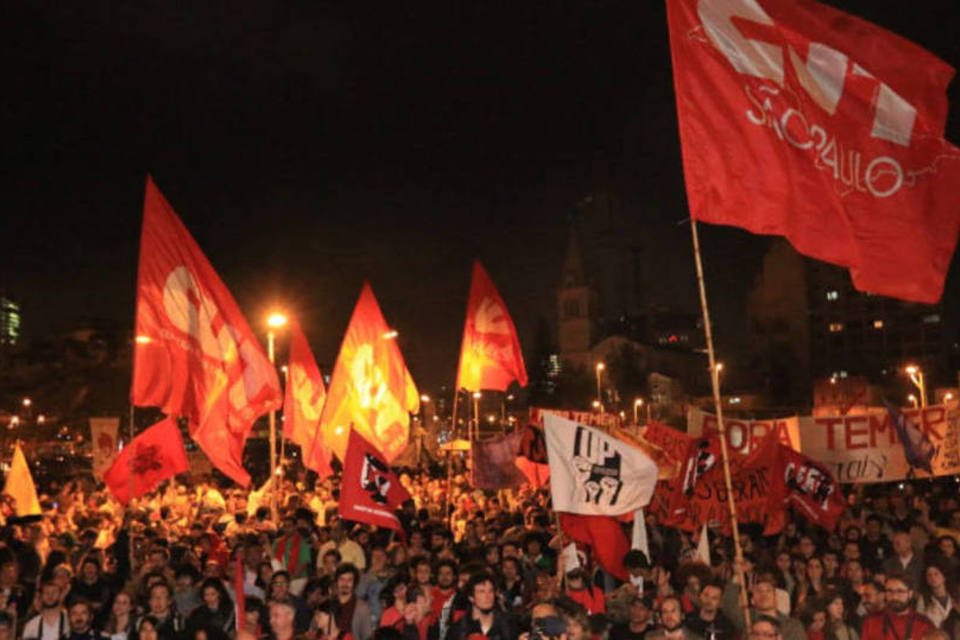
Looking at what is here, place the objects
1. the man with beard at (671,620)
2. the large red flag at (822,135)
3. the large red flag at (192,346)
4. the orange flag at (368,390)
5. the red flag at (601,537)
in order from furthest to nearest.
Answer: the orange flag at (368,390), the large red flag at (192,346), the red flag at (601,537), the large red flag at (822,135), the man with beard at (671,620)

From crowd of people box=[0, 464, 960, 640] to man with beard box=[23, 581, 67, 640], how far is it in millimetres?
11

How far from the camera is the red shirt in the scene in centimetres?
688

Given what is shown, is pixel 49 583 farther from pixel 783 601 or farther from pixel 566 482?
pixel 783 601

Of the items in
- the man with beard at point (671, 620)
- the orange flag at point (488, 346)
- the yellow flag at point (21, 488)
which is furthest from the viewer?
the orange flag at point (488, 346)

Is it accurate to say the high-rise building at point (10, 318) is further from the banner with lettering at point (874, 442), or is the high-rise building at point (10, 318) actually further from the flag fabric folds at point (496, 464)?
the banner with lettering at point (874, 442)

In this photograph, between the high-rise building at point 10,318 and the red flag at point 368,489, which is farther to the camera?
the high-rise building at point 10,318

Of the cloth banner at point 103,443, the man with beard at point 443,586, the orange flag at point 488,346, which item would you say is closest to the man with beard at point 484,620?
the man with beard at point 443,586

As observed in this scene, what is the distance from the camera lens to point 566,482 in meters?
8.10

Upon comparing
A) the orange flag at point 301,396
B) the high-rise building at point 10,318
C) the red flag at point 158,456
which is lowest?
the red flag at point 158,456

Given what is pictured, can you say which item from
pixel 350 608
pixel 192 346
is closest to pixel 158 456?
pixel 192 346

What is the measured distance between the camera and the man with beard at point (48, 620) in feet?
25.3

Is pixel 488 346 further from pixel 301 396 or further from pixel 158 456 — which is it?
pixel 158 456

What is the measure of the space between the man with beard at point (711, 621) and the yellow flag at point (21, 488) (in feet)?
39.7

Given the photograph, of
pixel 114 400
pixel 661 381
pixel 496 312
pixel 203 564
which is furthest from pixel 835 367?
pixel 203 564
